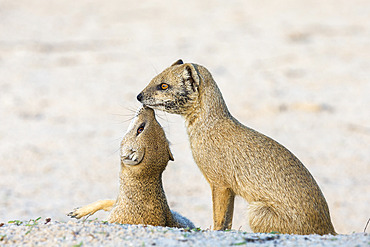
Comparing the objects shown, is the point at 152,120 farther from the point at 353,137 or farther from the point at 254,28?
the point at 254,28

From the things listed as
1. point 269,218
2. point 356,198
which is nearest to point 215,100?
point 269,218

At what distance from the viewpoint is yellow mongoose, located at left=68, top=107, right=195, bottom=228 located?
4.79 meters

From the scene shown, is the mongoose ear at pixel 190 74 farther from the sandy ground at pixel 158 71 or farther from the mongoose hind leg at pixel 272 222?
the sandy ground at pixel 158 71

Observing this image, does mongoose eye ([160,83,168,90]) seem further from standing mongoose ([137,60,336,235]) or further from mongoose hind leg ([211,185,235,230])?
mongoose hind leg ([211,185,235,230])

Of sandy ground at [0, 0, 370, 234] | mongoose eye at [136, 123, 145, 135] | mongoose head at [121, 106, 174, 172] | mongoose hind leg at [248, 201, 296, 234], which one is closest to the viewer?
mongoose hind leg at [248, 201, 296, 234]

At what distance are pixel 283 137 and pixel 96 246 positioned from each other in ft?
23.9

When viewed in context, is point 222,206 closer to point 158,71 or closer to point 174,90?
point 174,90

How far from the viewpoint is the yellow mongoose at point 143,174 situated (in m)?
4.79

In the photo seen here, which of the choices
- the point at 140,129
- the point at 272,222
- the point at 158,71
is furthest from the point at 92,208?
the point at 158,71

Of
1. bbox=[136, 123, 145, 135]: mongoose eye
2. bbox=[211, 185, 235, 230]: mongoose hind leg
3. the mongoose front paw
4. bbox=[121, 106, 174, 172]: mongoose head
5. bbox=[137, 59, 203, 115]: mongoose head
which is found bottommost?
the mongoose front paw

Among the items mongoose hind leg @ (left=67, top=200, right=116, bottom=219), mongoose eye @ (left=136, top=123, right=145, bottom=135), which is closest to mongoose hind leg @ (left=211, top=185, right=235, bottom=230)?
mongoose eye @ (left=136, top=123, right=145, bottom=135)

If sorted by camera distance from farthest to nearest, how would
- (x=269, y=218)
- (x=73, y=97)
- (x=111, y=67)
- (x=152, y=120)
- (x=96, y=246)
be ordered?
(x=111, y=67), (x=73, y=97), (x=152, y=120), (x=269, y=218), (x=96, y=246)

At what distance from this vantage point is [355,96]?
12.2 m

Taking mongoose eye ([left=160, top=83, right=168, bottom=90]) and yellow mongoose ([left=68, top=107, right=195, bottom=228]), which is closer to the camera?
yellow mongoose ([left=68, top=107, right=195, bottom=228])
